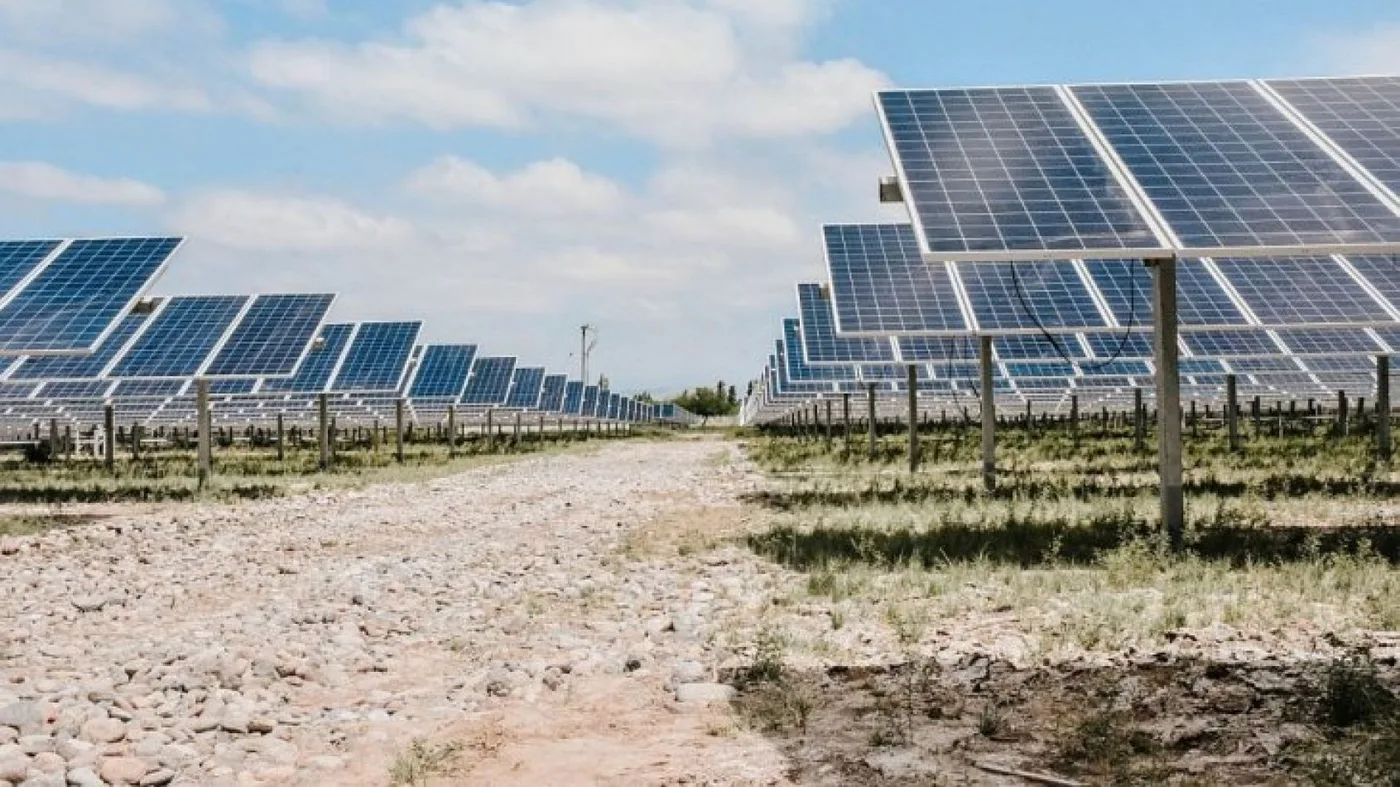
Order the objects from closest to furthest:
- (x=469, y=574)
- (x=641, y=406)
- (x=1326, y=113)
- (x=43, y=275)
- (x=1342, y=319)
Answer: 1. (x=469, y=574)
2. (x=1326, y=113)
3. (x=1342, y=319)
4. (x=43, y=275)
5. (x=641, y=406)

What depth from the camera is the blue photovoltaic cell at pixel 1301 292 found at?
817 inches

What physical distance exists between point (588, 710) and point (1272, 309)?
1733 cm

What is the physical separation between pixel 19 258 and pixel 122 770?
2140cm

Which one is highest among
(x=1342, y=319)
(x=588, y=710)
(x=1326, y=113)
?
(x=1326, y=113)

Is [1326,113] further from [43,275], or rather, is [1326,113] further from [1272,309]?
[43,275]

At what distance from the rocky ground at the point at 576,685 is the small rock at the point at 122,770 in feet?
0.06

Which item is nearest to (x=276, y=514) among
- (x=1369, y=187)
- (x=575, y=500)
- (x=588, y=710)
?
(x=575, y=500)

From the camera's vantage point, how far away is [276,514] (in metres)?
19.4

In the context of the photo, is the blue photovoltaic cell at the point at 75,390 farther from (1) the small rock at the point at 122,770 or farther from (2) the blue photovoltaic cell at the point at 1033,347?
(1) the small rock at the point at 122,770

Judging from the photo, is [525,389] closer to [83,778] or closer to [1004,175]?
[1004,175]

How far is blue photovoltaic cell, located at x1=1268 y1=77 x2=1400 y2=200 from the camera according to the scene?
14.2 metres

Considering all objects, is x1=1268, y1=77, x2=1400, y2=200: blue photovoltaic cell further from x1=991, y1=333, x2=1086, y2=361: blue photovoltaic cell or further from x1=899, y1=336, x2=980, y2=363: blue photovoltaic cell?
x1=991, y1=333, x2=1086, y2=361: blue photovoltaic cell

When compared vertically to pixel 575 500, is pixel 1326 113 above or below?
above

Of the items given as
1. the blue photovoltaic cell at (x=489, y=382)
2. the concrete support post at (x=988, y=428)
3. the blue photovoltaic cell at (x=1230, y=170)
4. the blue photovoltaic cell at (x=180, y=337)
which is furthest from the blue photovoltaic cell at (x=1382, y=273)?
the blue photovoltaic cell at (x=489, y=382)
